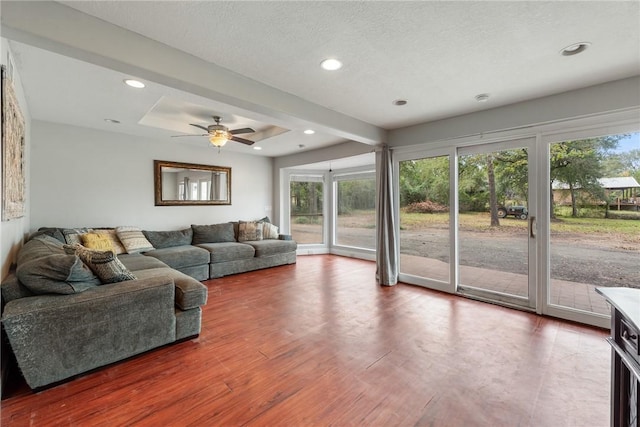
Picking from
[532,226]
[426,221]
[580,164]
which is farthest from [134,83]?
[580,164]

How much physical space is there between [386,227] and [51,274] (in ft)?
12.3

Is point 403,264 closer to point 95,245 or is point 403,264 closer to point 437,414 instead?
point 437,414

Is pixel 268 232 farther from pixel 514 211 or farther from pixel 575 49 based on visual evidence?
pixel 575 49

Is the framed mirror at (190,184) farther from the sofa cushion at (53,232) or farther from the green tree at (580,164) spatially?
the green tree at (580,164)

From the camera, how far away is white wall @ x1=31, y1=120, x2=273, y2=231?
12.7 ft

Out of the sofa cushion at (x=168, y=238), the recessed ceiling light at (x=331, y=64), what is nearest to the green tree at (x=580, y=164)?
the recessed ceiling light at (x=331, y=64)

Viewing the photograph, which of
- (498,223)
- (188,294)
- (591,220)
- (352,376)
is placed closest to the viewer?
(352,376)

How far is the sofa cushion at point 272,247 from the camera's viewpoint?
5.20 metres

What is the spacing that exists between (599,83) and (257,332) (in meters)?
4.14

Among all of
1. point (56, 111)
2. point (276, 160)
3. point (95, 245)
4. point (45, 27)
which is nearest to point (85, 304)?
point (45, 27)

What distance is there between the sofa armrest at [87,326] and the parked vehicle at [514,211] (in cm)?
382

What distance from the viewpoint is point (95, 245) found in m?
3.77

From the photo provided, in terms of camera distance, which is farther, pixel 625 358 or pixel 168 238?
pixel 168 238

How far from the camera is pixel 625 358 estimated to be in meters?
1.05
